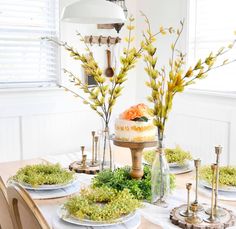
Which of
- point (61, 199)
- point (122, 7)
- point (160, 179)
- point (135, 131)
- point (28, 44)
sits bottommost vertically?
point (61, 199)

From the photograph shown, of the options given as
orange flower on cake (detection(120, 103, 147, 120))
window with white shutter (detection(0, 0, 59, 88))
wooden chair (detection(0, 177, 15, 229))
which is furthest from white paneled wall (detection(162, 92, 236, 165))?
wooden chair (detection(0, 177, 15, 229))

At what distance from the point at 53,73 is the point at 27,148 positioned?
25.6 inches

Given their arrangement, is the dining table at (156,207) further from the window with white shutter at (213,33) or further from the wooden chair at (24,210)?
the window with white shutter at (213,33)

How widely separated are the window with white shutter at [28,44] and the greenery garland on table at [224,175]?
6.11 feet

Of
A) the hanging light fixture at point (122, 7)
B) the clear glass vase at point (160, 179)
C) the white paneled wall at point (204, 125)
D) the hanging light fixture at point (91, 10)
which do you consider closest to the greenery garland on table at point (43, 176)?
the clear glass vase at point (160, 179)

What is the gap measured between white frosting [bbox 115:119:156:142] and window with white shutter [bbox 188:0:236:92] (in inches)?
57.7

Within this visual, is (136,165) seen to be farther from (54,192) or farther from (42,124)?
(42,124)

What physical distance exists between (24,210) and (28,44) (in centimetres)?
230

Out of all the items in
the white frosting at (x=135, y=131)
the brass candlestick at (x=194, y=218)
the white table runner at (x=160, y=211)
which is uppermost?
the white frosting at (x=135, y=131)

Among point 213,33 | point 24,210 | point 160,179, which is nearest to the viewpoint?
point 24,210

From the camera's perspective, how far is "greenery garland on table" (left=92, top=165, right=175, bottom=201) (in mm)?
1591

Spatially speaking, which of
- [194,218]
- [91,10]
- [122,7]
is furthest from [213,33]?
[194,218]

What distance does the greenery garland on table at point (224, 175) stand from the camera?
5.44 feet

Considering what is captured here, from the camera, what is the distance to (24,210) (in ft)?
3.52
